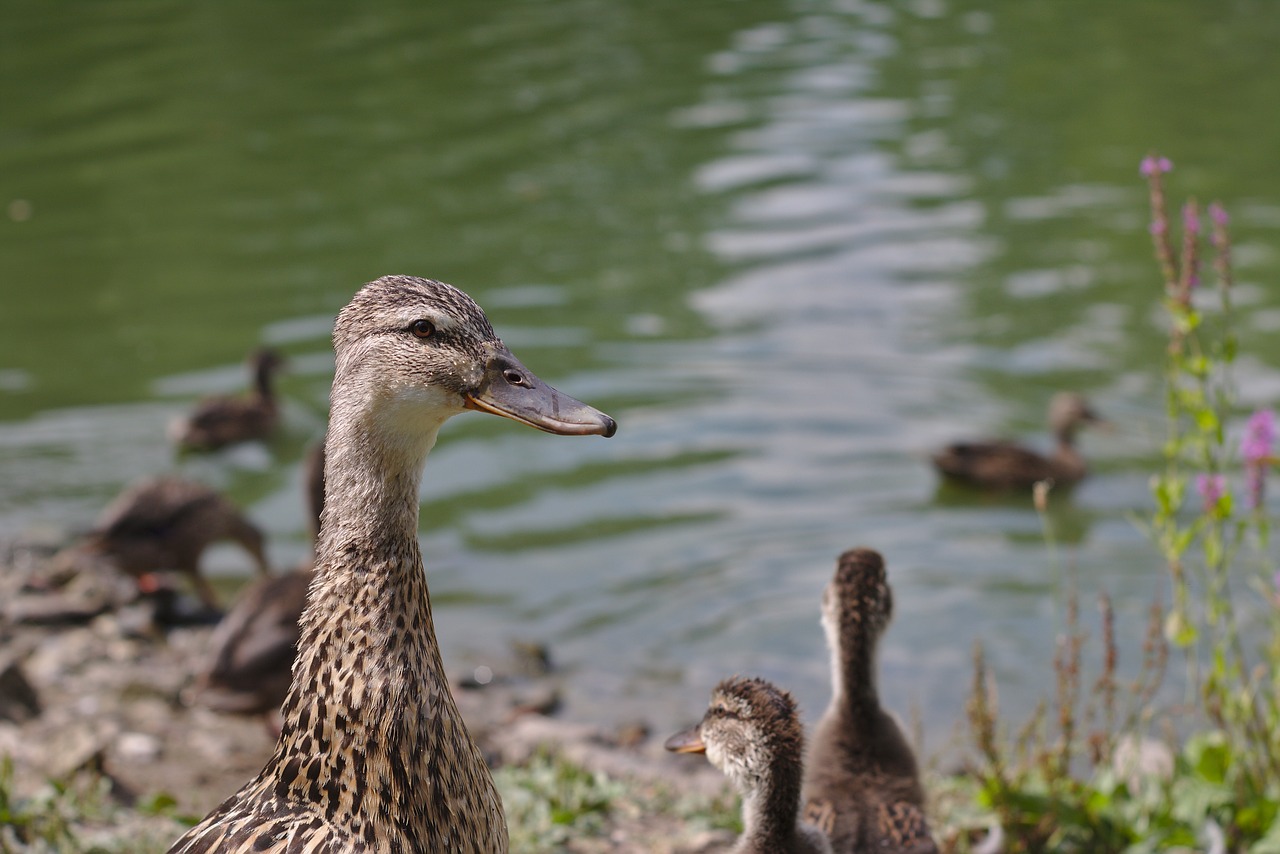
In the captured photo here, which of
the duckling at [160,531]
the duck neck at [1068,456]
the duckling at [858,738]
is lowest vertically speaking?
the duck neck at [1068,456]

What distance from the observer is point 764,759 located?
3.89m

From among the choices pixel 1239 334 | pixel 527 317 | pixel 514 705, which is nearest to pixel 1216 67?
pixel 1239 334

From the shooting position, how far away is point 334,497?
118 inches

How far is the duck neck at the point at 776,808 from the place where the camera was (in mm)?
3869

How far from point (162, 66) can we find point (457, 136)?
4.62 m

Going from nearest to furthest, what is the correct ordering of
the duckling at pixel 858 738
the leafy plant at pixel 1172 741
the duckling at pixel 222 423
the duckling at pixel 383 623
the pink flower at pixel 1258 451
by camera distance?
the duckling at pixel 383 623 < the duckling at pixel 858 738 < the leafy plant at pixel 1172 741 < the pink flower at pixel 1258 451 < the duckling at pixel 222 423

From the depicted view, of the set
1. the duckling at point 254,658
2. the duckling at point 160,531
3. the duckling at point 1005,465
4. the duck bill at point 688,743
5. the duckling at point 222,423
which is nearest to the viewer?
the duck bill at point 688,743

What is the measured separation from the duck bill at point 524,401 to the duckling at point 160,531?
5369 mm

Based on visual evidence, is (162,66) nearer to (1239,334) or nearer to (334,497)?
(1239,334)

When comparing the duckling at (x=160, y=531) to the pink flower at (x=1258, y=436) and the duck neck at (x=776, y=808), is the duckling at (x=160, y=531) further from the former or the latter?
the pink flower at (x=1258, y=436)

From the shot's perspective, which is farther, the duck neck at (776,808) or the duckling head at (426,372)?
the duck neck at (776,808)

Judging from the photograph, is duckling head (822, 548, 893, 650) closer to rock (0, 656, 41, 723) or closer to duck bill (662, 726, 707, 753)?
duck bill (662, 726, 707, 753)

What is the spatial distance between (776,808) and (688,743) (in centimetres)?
37

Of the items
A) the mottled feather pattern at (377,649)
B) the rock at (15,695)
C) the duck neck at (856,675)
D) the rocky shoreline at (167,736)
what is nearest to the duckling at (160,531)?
the rocky shoreline at (167,736)
